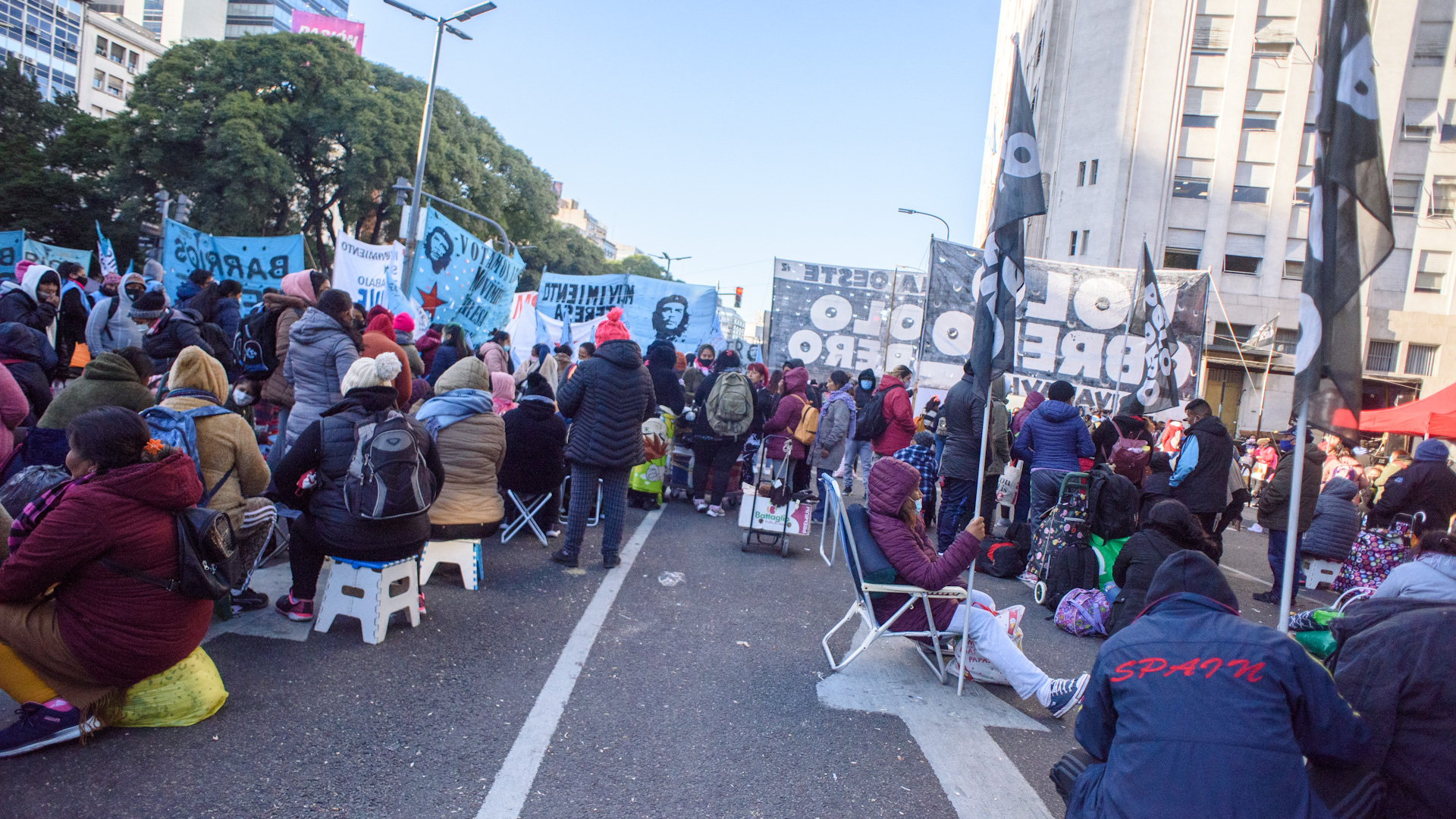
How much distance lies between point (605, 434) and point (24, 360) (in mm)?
4140

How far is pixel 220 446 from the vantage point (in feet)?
14.7

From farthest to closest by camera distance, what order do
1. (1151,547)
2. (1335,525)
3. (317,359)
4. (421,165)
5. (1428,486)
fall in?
(421,165)
(1335,525)
(1428,486)
(317,359)
(1151,547)

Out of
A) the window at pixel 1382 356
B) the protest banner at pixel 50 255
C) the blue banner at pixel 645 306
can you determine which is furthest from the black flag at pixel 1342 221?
the window at pixel 1382 356

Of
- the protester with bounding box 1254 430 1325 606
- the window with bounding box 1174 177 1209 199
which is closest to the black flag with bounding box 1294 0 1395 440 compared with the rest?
the protester with bounding box 1254 430 1325 606

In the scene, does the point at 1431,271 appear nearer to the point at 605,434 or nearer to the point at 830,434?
the point at 830,434

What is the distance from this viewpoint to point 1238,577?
9922 millimetres

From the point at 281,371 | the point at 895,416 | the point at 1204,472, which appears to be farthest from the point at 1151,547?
the point at 281,371

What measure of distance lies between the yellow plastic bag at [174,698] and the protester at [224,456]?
0.79 meters

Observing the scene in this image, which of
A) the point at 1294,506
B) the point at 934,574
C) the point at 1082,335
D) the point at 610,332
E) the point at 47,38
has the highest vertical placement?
the point at 47,38

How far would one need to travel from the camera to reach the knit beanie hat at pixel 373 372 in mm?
4734

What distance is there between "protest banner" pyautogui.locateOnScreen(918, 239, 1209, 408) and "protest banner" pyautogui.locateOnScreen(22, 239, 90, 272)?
21.6 metres

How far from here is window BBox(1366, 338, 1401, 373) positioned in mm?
33531

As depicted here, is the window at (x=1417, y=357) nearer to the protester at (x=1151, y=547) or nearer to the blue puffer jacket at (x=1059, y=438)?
the blue puffer jacket at (x=1059, y=438)

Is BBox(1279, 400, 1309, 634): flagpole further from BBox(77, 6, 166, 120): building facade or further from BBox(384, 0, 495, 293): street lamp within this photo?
BBox(77, 6, 166, 120): building facade
